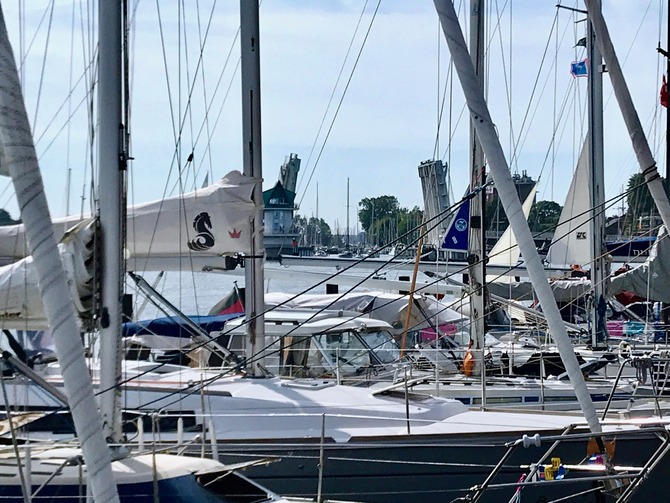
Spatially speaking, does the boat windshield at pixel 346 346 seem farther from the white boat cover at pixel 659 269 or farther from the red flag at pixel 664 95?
the red flag at pixel 664 95

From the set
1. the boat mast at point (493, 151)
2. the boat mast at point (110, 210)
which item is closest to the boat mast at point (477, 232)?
the boat mast at point (493, 151)

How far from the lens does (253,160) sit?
11.9 meters

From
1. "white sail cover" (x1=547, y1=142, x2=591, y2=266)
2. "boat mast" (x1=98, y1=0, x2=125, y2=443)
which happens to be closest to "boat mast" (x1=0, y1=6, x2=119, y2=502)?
"boat mast" (x1=98, y1=0, x2=125, y2=443)

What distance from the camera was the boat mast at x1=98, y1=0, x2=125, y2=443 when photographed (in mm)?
6855

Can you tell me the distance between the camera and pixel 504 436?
1010 centimetres

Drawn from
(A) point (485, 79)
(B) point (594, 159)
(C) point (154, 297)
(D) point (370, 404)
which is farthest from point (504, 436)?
(B) point (594, 159)

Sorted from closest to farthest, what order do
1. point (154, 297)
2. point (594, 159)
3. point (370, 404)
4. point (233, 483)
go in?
1. point (233, 483)
2. point (370, 404)
3. point (154, 297)
4. point (594, 159)

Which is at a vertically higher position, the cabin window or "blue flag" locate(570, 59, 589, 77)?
"blue flag" locate(570, 59, 589, 77)

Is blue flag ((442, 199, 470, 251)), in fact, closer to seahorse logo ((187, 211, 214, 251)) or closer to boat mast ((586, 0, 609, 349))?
boat mast ((586, 0, 609, 349))

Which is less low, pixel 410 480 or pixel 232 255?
pixel 232 255

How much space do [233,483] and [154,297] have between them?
15.4 ft

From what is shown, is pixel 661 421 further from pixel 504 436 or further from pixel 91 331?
pixel 91 331

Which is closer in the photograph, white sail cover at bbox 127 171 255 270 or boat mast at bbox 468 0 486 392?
white sail cover at bbox 127 171 255 270

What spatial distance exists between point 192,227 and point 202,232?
5.1 inches
